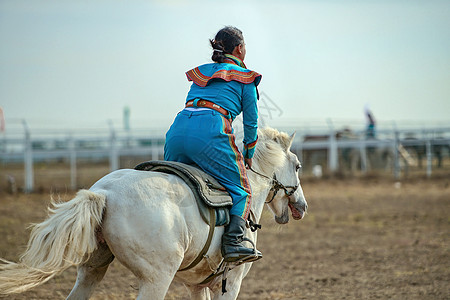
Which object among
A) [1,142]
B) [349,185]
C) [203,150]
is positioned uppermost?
[203,150]

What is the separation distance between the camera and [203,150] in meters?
3.73

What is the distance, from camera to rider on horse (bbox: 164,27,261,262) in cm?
370

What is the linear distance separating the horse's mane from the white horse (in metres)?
0.87

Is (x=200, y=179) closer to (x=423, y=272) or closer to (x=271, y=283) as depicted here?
(x=271, y=283)

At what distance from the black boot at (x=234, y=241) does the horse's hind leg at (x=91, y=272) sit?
75 cm

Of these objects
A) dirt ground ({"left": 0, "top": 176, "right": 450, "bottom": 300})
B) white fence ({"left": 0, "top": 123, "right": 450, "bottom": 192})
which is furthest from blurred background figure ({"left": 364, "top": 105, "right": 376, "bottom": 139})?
dirt ground ({"left": 0, "top": 176, "right": 450, "bottom": 300})

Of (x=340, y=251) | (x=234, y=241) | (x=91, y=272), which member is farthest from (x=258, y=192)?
(x=340, y=251)

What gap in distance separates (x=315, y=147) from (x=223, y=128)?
1672 cm

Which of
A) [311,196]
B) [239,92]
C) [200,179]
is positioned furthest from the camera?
[311,196]

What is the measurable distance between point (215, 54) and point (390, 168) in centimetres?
1812

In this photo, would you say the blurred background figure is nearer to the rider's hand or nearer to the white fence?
the white fence

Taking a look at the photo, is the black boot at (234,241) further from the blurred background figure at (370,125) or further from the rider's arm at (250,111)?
the blurred background figure at (370,125)

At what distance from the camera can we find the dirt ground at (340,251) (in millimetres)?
5957

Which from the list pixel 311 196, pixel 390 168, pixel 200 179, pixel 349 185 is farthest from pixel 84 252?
pixel 390 168
